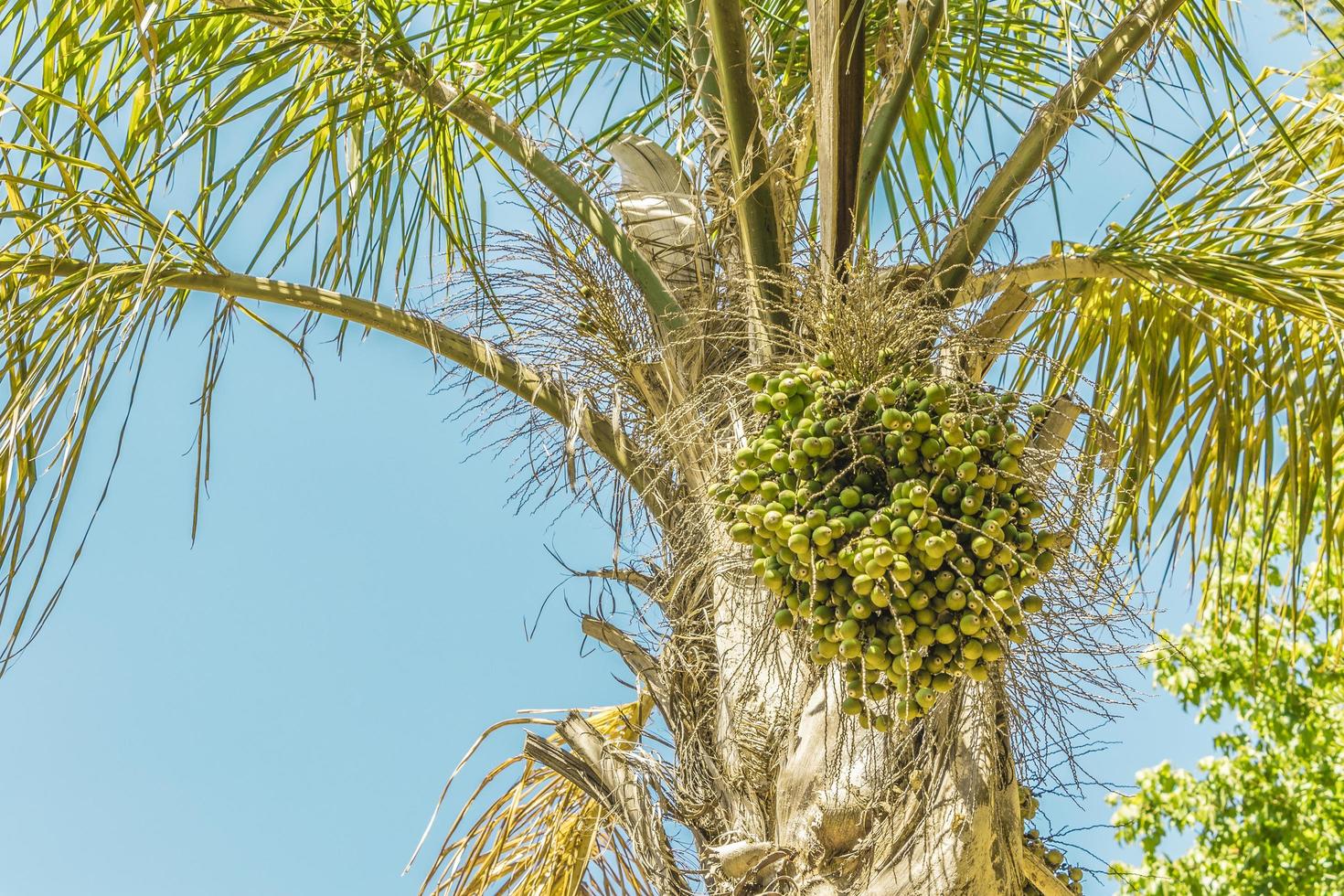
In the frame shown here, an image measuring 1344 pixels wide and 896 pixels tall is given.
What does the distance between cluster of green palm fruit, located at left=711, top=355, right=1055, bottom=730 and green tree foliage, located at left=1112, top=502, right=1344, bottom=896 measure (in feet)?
15.6

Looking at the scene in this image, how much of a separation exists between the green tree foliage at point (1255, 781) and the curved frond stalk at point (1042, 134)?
434 cm

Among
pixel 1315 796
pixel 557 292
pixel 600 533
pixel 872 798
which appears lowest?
pixel 872 798

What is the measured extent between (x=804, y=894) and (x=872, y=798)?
0.68ft

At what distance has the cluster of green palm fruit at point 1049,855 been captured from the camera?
2.37 meters

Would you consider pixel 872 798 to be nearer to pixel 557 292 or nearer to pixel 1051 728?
pixel 1051 728

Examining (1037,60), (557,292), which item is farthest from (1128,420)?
(557,292)

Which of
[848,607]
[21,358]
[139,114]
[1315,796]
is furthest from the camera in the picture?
[1315,796]

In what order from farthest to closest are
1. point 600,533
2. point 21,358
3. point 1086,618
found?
point 600,533
point 21,358
point 1086,618

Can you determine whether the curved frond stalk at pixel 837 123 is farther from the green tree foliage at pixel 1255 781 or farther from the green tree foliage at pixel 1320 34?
the green tree foliage at pixel 1255 781

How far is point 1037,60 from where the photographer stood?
347 cm

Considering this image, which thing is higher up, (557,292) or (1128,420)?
(1128,420)

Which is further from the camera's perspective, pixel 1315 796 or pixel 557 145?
pixel 1315 796

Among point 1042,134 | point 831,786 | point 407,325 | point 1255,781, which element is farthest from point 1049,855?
point 1255,781

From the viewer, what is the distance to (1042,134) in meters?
2.46
